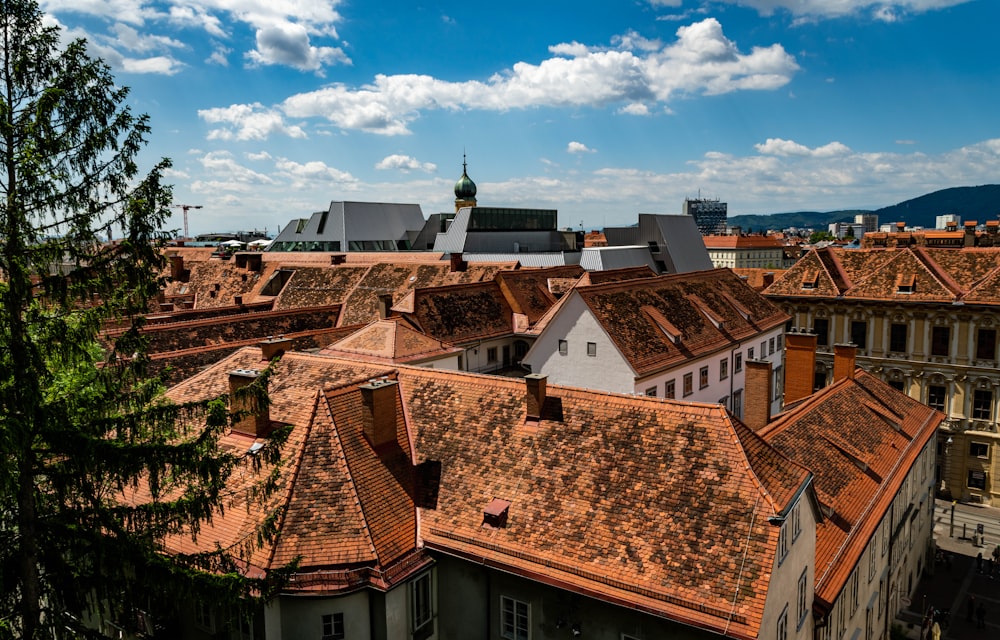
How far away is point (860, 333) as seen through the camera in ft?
172

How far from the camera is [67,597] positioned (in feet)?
44.9

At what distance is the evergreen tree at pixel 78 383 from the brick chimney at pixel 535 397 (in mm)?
8660

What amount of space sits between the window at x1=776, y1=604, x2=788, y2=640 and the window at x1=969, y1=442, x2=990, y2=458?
4081cm

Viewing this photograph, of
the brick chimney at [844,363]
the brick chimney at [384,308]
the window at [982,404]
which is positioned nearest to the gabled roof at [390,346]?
the brick chimney at [384,308]

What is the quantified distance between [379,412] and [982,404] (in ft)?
149

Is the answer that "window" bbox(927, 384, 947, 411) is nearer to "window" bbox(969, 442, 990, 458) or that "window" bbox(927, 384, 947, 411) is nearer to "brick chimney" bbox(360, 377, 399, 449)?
"window" bbox(969, 442, 990, 458)

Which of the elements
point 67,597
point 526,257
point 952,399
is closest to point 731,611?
point 67,597

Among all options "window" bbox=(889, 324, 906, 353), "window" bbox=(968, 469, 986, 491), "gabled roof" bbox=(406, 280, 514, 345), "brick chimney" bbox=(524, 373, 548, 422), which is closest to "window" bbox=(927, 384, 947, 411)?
"window" bbox=(889, 324, 906, 353)


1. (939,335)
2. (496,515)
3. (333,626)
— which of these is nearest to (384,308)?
(496,515)

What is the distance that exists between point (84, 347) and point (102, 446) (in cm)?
186

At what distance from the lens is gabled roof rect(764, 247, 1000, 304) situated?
48344 mm

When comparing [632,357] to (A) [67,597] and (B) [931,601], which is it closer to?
(B) [931,601]

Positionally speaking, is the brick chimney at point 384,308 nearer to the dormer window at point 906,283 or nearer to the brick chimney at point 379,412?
the brick chimney at point 379,412

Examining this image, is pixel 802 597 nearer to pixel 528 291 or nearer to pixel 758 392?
pixel 758 392
